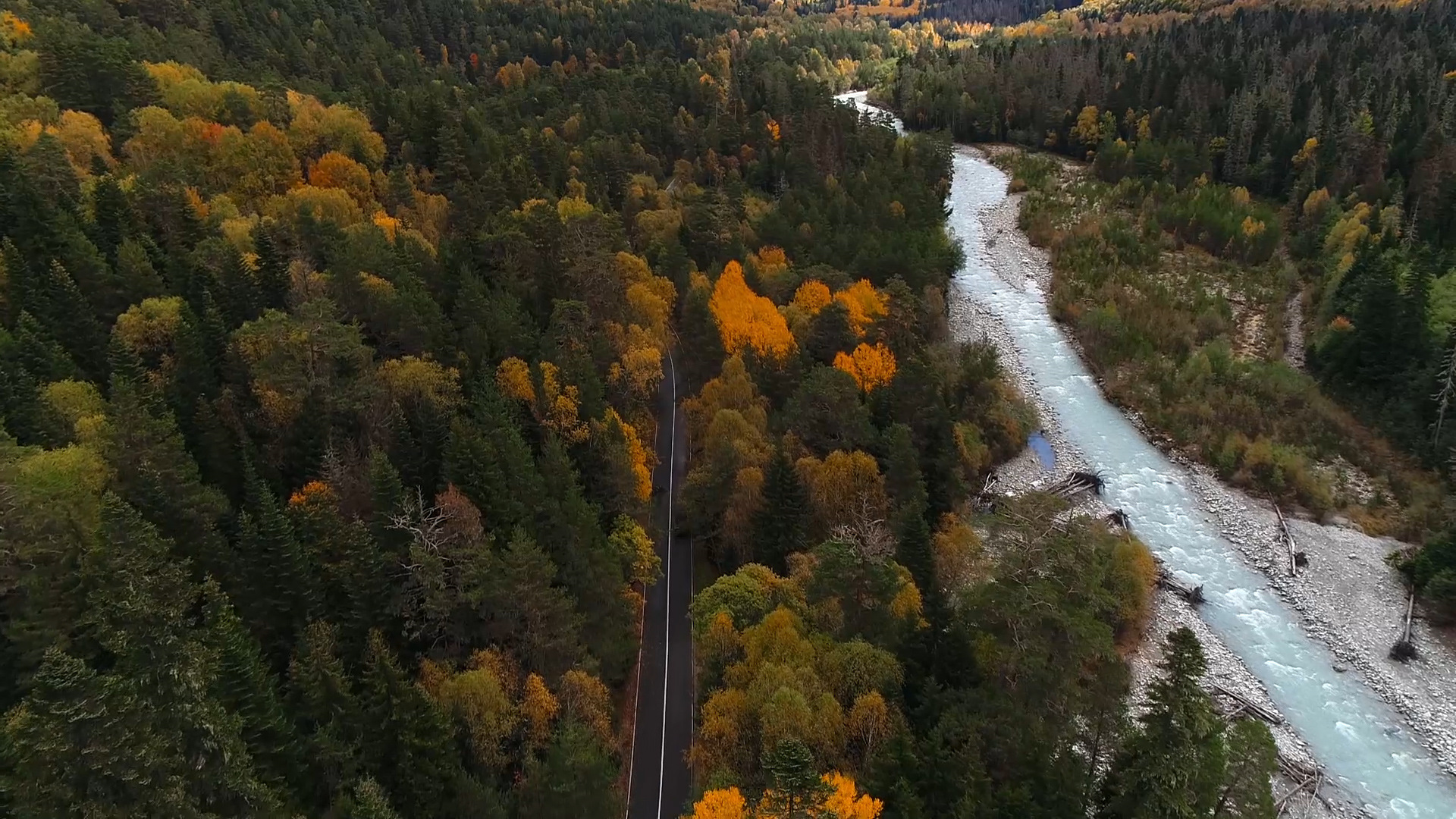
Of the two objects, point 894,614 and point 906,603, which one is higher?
point 906,603

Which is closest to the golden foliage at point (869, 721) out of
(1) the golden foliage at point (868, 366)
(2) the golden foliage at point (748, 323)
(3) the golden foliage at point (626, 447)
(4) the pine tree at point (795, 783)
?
(4) the pine tree at point (795, 783)

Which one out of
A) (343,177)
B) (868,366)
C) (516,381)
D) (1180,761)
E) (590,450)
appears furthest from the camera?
(343,177)

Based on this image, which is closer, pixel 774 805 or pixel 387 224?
pixel 774 805

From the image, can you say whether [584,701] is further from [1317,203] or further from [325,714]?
[1317,203]

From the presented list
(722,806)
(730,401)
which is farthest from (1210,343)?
(722,806)

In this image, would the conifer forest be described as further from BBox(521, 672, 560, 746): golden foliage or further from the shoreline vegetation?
the shoreline vegetation

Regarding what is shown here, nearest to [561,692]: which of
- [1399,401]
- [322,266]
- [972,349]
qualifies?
[322,266]

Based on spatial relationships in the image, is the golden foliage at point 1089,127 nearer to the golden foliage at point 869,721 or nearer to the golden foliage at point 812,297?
the golden foliage at point 812,297

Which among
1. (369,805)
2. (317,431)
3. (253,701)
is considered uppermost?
(317,431)
